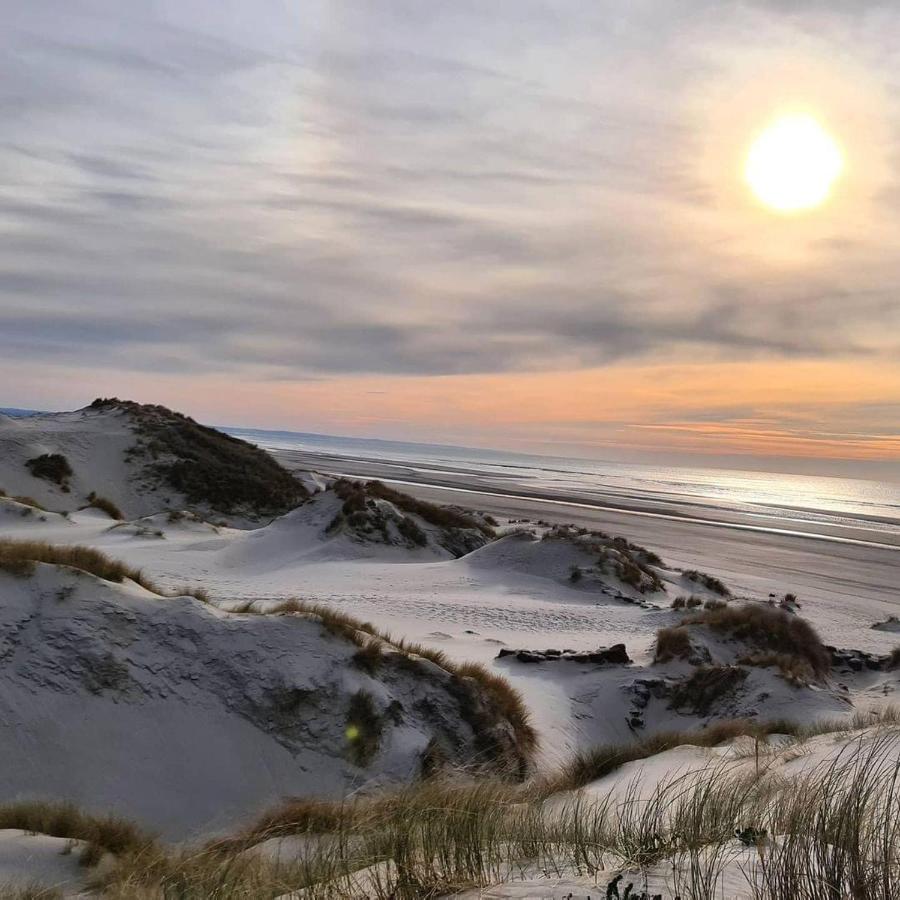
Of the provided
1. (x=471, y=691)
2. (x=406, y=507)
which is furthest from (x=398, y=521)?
(x=471, y=691)

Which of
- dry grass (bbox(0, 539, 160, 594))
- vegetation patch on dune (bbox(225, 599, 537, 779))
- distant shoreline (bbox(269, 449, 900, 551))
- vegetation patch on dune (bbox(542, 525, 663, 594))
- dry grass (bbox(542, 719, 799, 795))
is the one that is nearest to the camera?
dry grass (bbox(542, 719, 799, 795))

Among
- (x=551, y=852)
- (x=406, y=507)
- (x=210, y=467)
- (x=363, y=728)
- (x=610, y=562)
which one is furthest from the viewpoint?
(x=210, y=467)

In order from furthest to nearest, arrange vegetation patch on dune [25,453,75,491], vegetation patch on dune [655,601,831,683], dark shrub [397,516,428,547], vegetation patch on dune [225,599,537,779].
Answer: vegetation patch on dune [25,453,75,491] < dark shrub [397,516,428,547] < vegetation patch on dune [655,601,831,683] < vegetation patch on dune [225,599,537,779]

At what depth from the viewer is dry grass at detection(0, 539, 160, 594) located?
8453 millimetres

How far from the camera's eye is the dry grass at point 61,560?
845 cm

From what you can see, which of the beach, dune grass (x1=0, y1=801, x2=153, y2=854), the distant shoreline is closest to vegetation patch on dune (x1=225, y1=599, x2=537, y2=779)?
dune grass (x1=0, y1=801, x2=153, y2=854)

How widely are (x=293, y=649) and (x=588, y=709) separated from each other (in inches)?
222

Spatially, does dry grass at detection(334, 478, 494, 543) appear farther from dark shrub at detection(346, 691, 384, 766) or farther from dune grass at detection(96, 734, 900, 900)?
dune grass at detection(96, 734, 900, 900)

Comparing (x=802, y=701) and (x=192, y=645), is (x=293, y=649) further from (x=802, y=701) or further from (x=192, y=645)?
(x=802, y=701)

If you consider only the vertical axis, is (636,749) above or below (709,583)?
above

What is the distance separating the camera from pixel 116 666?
7.95 m

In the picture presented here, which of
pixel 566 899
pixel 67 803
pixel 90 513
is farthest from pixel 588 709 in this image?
pixel 90 513

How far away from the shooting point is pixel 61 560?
916 centimetres

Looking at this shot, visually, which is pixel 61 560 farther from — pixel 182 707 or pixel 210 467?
pixel 210 467
